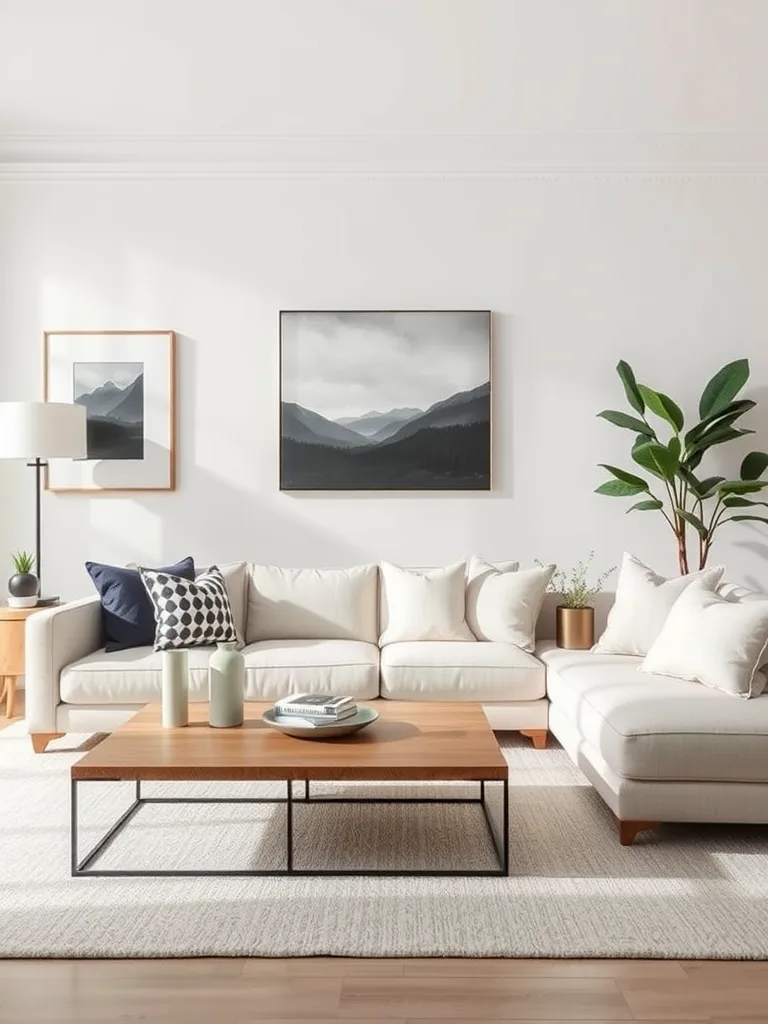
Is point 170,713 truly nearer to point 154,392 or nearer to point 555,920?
point 555,920

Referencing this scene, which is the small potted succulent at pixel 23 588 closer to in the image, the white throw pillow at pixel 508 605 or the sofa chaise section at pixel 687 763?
the white throw pillow at pixel 508 605

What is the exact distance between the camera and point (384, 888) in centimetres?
262

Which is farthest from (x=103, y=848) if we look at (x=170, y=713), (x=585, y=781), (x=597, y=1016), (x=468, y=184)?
(x=468, y=184)

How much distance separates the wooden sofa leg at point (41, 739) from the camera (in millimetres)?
4016

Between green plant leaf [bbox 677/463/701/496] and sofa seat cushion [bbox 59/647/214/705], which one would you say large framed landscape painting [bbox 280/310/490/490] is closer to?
green plant leaf [bbox 677/463/701/496]

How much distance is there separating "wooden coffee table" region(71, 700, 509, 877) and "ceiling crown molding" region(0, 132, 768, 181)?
318cm

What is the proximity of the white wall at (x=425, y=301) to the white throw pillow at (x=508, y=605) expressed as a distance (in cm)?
60

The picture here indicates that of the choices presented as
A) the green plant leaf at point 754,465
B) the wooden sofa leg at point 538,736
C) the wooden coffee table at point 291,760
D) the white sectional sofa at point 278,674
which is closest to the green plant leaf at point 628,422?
the green plant leaf at point 754,465

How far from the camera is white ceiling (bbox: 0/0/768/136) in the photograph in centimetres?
374

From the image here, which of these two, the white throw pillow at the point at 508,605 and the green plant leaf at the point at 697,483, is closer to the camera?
the white throw pillow at the point at 508,605

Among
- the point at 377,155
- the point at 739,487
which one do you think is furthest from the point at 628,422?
the point at 377,155

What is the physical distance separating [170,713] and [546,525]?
Result: 267 cm

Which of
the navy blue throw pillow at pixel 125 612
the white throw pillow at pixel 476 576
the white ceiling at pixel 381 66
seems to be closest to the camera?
the white ceiling at pixel 381 66

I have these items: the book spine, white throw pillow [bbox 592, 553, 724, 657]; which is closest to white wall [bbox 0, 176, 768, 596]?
white throw pillow [bbox 592, 553, 724, 657]
